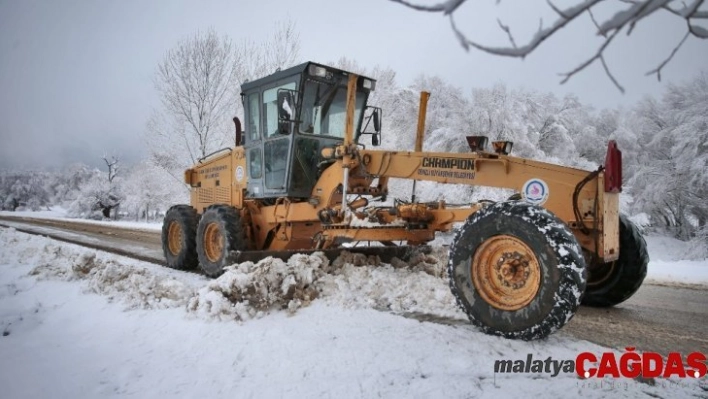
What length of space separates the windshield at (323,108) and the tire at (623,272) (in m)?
4.17

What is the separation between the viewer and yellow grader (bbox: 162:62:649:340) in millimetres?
3459

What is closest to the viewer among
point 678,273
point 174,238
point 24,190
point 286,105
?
point 286,105

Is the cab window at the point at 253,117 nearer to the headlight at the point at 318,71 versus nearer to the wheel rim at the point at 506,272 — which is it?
the headlight at the point at 318,71

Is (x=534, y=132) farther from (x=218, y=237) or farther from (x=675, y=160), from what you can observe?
(x=218, y=237)

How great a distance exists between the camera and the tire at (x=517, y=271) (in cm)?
319

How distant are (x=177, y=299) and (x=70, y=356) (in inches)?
54.0

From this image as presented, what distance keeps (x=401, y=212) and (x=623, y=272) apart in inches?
99.1

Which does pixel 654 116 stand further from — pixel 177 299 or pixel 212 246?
pixel 177 299

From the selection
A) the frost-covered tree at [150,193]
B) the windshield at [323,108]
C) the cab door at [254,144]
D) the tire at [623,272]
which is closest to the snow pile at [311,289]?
the tire at [623,272]

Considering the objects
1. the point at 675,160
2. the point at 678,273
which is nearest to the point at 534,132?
the point at 675,160

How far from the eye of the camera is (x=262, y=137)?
7.25 m

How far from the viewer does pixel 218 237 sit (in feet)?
23.8

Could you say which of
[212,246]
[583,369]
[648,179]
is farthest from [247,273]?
[648,179]

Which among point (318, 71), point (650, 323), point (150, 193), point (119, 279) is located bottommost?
point (650, 323)
